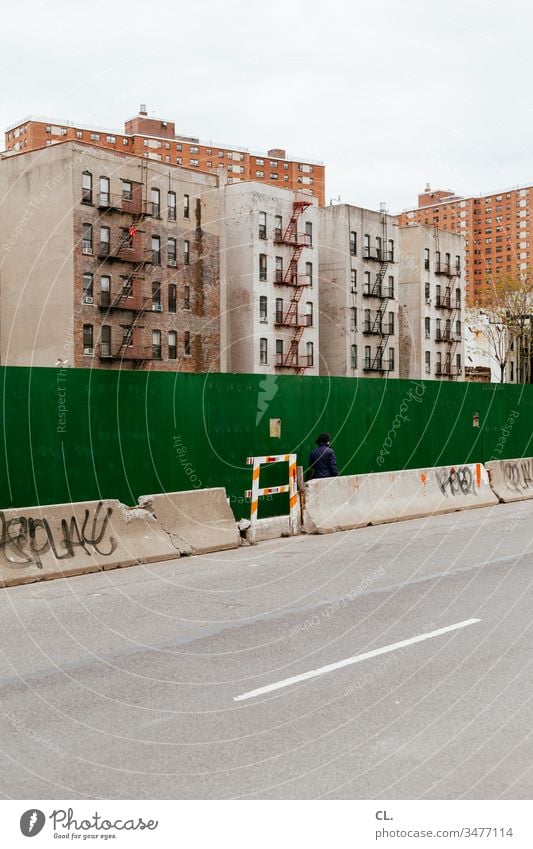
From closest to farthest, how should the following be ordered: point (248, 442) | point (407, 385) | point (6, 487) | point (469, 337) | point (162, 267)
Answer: point (6, 487) → point (248, 442) → point (407, 385) → point (162, 267) → point (469, 337)

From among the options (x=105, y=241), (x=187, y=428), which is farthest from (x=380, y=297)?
A: (x=187, y=428)

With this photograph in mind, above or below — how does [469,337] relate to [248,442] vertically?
above

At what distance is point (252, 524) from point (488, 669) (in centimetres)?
807

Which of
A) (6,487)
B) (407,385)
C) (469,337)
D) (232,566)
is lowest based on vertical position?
(232,566)

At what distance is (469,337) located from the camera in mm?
101312

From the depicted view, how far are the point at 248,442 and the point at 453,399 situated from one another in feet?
25.3

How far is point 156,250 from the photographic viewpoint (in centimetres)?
6550

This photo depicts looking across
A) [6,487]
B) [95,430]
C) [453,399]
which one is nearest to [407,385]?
[453,399]

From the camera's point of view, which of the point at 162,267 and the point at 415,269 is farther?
the point at 415,269

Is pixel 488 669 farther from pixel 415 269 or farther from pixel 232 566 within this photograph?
pixel 415 269

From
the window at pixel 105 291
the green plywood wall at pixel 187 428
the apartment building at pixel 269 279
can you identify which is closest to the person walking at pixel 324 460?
the green plywood wall at pixel 187 428

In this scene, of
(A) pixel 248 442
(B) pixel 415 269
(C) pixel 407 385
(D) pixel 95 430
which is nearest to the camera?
(D) pixel 95 430

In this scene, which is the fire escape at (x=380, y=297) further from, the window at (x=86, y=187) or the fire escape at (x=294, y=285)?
the window at (x=86, y=187)

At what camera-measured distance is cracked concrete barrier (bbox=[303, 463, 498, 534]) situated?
1615 cm
